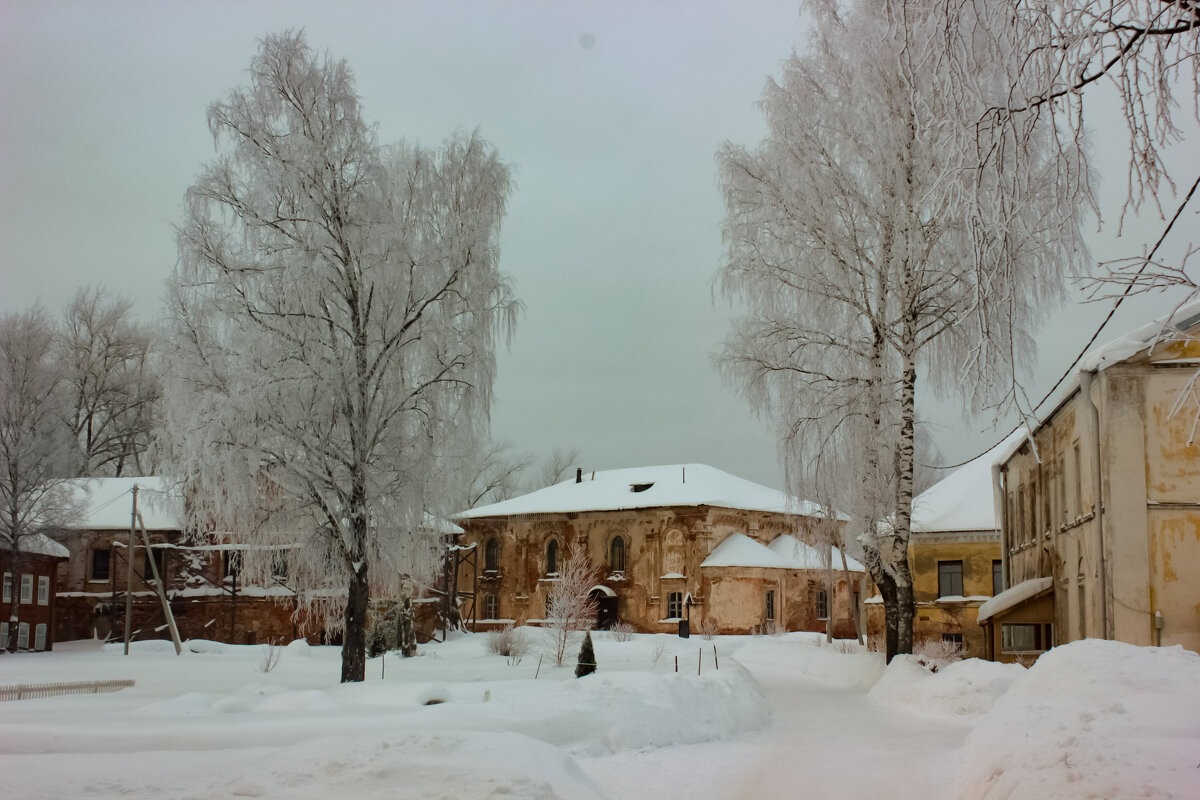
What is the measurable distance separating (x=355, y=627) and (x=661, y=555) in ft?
118

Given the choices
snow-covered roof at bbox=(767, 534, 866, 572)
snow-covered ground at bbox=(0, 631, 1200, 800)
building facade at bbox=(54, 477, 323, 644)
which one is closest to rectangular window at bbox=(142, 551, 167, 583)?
building facade at bbox=(54, 477, 323, 644)

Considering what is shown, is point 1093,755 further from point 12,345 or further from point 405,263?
point 12,345

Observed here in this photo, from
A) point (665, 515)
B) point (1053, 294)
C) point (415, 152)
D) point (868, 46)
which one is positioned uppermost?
point (868, 46)

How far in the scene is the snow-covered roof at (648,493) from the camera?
55072mm

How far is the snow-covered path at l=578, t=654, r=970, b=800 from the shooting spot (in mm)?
10633

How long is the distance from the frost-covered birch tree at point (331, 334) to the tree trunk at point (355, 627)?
4cm

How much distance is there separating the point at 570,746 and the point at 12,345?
4084 cm

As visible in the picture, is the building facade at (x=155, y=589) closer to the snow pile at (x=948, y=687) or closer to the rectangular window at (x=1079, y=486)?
the snow pile at (x=948, y=687)

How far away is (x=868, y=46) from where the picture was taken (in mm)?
20594

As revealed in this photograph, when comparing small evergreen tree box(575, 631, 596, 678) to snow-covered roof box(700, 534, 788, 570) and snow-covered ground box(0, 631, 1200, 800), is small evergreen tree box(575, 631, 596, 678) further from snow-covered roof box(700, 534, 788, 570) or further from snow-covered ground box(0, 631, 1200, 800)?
snow-covered roof box(700, 534, 788, 570)

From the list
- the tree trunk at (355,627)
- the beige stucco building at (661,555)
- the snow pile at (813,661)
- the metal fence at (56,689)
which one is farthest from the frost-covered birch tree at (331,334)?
the beige stucco building at (661,555)

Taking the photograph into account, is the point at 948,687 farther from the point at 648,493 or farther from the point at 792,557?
the point at 648,493

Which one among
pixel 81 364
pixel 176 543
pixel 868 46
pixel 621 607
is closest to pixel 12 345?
pixel 176 543

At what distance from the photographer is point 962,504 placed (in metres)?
36.4
